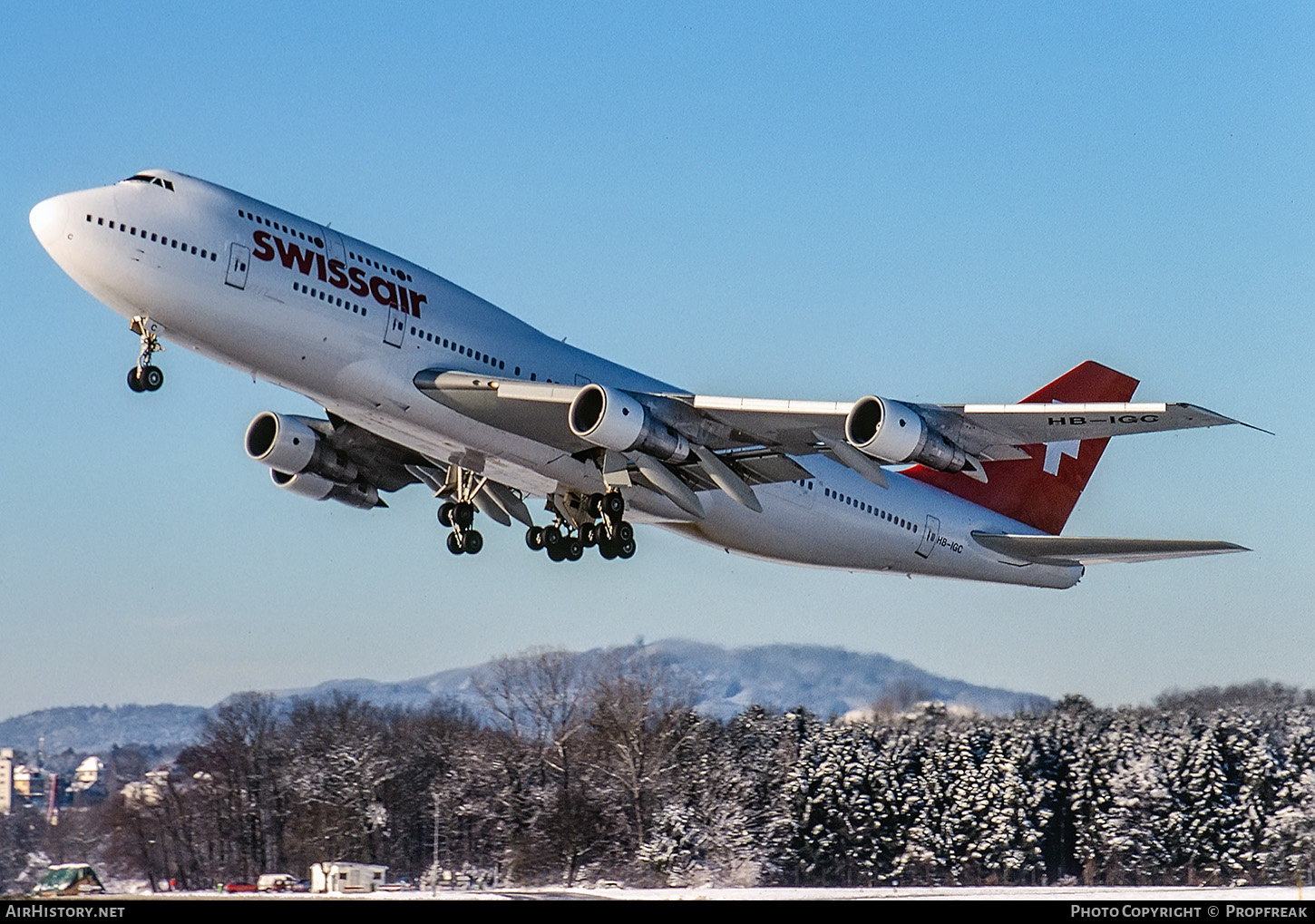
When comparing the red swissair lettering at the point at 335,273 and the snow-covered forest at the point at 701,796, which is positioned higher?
the red swissair lettering at the point at 335,273

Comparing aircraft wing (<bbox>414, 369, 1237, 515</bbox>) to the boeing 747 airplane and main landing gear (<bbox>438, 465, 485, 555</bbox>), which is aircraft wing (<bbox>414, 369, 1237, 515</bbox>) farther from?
main landing gear (<bbox>438, 465, 485, 555</bbox>)

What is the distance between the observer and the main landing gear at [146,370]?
27.3 meters

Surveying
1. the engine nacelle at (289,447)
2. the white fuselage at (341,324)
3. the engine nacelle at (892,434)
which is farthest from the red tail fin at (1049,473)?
the engine nacelle at (289,447)

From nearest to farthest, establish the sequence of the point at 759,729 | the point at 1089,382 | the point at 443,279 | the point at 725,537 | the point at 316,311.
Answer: the point at 316,311 → the point at 443,279 → the point at 725,537 → the point at 1089,382 → the point at 759,729

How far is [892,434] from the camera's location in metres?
27.0

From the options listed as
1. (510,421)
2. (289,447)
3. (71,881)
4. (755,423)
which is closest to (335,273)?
(510,421)

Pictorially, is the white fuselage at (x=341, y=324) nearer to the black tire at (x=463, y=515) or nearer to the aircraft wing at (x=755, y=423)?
the aircraft wing at (x=755, y=423)

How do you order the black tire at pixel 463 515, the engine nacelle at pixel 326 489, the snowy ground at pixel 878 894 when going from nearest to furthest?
the snowy ground at pixel 878 894 → the black tire at pixel 463 515 → the engine nacelle at pixel 326 489

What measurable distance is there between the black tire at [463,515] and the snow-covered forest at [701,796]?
1143cm

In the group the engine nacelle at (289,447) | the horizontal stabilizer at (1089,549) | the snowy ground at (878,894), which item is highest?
the engine nacelle at (289,447)
